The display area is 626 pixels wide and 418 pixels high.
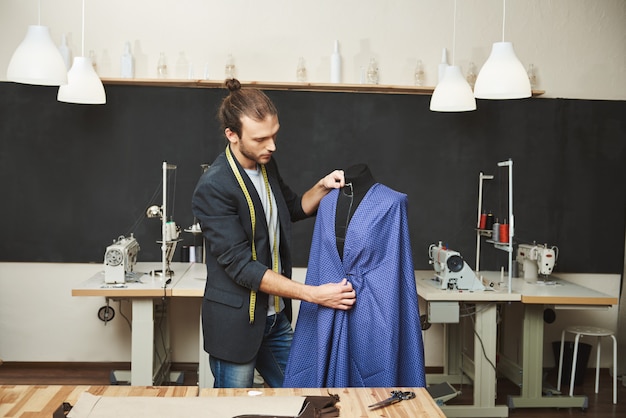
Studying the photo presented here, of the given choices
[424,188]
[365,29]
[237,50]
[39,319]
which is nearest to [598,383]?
[424,188]

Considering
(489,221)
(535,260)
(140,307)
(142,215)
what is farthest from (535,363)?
(142,215)

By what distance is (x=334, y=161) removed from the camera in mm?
4922

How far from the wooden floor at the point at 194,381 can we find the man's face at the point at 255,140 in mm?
2649

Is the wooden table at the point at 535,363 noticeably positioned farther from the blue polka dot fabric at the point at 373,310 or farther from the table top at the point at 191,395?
the table top at the point at 191,395

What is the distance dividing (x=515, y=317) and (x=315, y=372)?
3141 millimetres

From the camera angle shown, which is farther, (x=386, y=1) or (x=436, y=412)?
(x=386, y=1)

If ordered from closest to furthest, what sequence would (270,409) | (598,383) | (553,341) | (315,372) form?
(270,409), (315,372), (598,383), (553,341)

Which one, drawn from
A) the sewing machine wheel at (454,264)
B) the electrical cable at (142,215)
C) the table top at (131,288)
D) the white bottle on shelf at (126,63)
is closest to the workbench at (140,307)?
the table top at (131,288)

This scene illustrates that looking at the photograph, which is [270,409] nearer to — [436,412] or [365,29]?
[436,412]

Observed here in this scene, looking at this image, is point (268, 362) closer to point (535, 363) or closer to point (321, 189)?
point (321, 189)

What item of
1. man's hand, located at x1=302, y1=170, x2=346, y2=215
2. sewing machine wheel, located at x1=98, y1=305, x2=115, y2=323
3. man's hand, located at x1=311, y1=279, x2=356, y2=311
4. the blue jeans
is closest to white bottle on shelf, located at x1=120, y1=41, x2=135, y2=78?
sewing machine wheel, located at x1=98, y1=305, x2=115, y2=323

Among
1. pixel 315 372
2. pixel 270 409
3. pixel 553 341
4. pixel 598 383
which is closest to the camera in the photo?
pixel 270 409

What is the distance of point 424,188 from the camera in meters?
4.95

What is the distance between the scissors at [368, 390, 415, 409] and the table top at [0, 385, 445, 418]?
0.04ft
